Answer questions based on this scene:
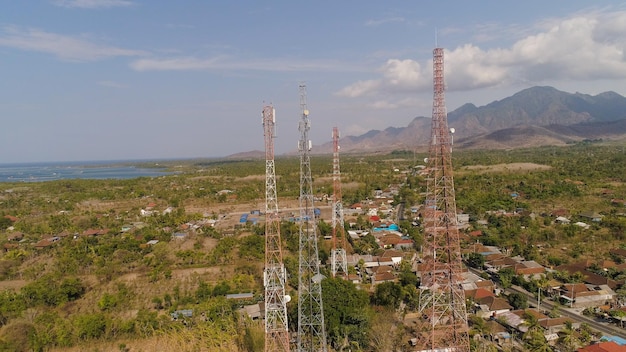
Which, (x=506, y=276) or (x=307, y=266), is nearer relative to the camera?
(x=307, y=266)

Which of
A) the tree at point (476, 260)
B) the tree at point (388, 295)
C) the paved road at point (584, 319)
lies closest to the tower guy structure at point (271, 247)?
the tree at point (388, 295)

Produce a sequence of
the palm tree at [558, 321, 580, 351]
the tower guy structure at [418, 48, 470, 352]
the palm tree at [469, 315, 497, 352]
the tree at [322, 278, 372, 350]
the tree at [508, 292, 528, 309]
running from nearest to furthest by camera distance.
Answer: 1. the tower guy structure at [418, 48, 470, 352]
2. the palm tree at [558, 321, 580, 351]
3. the palm tree at [469, 315, 497, 352]
4. the tree at [322, 278, 372, 350]
5. the tree at [508, 292, 528, 309]

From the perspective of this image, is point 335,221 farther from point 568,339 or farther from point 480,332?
point 568,339

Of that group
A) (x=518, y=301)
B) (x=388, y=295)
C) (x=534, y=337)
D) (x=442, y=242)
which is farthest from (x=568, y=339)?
(x=388, y=295)

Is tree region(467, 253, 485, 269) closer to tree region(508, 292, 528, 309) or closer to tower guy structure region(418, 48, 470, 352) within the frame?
tree region(508, 292, 528, 309)

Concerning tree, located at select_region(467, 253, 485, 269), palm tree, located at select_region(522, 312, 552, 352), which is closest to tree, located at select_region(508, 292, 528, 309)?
palm tree, located at select_region(522, 312, 552, 352)

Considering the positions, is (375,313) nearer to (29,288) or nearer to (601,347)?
(601,347)

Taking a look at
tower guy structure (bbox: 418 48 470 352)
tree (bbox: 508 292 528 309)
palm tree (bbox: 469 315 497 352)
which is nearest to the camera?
tower guy structure (bbox: 418 48 470 352)

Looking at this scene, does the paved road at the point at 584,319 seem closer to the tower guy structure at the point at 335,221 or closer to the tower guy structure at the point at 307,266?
the tower guy structure at the point at 335,221
